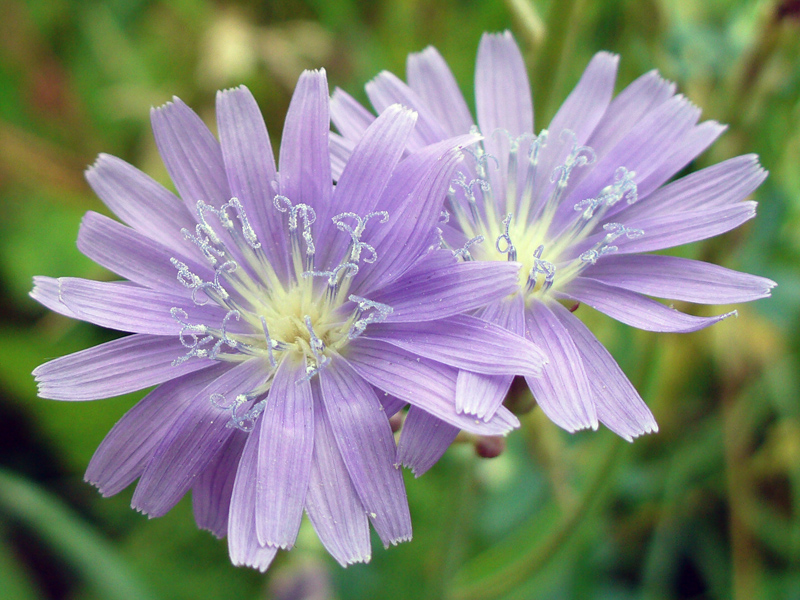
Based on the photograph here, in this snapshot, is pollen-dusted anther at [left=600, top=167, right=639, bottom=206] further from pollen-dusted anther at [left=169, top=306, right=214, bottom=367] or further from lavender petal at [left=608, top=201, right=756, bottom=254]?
pollen-dusted anther at [left=169, top=306, right=214, bottom=367]

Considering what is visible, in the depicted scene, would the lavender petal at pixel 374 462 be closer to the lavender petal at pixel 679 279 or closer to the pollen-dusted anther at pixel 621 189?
the lavender petal at pixel 679 279

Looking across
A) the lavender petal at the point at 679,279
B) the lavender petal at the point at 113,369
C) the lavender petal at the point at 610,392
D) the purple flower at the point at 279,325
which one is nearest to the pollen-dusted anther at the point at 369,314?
the purple flower at the point at 279,325

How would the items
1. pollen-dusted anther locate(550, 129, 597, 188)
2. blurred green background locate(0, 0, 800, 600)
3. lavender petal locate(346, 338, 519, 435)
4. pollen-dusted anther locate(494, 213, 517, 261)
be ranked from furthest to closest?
blurred green background locate(0, 0, 800, 600), pollen-dusted anther locate(550, 129, 597, 188), pollen-dusted anther locate(494, 213, 517, 261), lavender petal locate(346, 338, 519, 435)

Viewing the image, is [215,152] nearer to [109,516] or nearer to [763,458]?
[109,516]

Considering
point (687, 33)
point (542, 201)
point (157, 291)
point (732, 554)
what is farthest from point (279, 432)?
point (732, 554)

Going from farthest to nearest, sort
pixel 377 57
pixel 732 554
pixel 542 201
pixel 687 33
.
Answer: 1. pixel 377 57
2. pixel 732 554
3. pixel 687 33
4. pixel 542 201

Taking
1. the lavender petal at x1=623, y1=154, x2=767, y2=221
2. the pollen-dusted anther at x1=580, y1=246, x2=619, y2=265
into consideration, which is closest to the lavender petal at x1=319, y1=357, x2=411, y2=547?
the pollen-dusted anther at x1=580, y1=246, x2=619, y2=265

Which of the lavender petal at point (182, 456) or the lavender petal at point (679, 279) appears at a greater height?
the lavender petal at point (679, 279)
